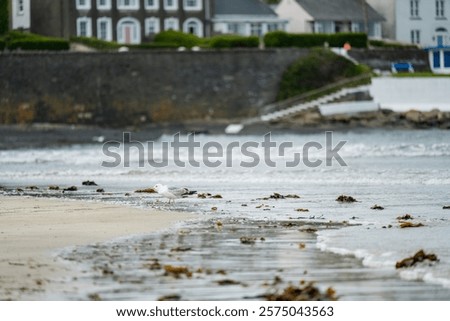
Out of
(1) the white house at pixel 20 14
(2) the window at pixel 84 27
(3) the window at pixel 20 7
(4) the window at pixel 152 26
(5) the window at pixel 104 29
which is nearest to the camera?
(1) the white house at pixel 20 14

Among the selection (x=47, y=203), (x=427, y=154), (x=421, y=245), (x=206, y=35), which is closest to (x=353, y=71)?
(x=206, y=35)

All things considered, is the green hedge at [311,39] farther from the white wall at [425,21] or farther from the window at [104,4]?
the window at [104,4]

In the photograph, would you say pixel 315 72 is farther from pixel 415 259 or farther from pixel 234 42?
pixel 415 259

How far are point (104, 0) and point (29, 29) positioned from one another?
4.52 m

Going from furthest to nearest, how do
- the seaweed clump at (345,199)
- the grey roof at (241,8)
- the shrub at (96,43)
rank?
the grey roof at (241,8) → the shrub at (96,43) → the seaweed clump at (345,199)

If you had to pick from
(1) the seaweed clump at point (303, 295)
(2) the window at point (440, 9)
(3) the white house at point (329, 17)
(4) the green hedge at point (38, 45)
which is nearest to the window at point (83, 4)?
(4) the green hedge at point (38, 45)

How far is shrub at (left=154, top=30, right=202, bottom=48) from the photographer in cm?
7306

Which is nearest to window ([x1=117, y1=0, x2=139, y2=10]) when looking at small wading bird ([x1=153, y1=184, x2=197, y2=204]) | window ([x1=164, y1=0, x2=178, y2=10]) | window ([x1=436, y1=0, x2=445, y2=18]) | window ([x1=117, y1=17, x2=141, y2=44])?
window ([x1=117, y1=17, x2=141, y2=44])

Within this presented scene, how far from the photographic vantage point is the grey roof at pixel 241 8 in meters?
80.8

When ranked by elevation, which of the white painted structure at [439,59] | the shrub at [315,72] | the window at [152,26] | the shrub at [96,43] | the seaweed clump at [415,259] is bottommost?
the seaweed clump at [415,259]

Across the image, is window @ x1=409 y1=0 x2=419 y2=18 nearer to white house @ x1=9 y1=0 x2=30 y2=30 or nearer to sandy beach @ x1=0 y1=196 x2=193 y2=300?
white house @ x1=9 y1=0 x2=30 y2=30

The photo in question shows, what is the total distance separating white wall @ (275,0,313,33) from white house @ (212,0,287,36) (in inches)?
18.2

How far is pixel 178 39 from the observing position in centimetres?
7388

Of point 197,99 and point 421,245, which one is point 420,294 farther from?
point 197,99
